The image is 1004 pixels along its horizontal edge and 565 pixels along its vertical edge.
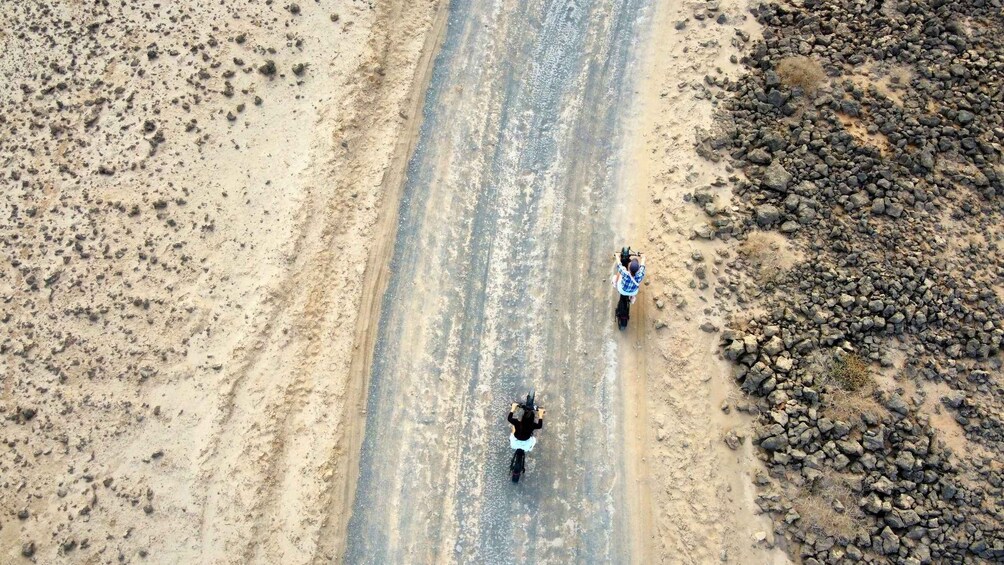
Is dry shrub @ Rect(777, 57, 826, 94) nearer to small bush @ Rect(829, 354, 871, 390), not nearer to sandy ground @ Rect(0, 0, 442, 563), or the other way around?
small bush @ Rect(829, 354, 871, 390)

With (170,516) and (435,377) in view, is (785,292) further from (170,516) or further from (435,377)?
(170,516)

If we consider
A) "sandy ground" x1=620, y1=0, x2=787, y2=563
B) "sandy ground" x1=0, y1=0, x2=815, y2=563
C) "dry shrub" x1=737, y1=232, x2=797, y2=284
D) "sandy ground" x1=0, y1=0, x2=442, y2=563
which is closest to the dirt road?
"sandy ground" x1=0, y1=0, x2=815, y2=563

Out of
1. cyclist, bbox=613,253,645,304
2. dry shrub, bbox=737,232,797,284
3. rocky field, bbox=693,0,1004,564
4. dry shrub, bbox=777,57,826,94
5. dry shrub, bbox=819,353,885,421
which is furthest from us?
dry shrub, bbox=777,57,826,94

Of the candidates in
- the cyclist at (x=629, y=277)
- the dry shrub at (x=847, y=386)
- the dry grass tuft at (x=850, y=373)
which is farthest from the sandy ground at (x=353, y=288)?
the dry grass tuft at (x=850, y=373)

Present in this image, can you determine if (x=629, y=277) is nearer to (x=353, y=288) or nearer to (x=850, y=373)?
(x=850, y=373)

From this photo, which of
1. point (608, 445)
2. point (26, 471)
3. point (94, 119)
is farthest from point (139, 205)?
point (608, 445)

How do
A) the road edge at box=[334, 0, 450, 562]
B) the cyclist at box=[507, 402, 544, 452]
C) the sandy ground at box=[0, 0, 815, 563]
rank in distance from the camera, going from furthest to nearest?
the road edge at box=[334, 0, 450, 562] < the sandy ground at box=[0, 0, 815, 563] < the cyclist at box=[507, 402, 544, 452]

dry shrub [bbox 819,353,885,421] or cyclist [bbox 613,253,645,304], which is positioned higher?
cyclist [bbox 613,253,645,304]

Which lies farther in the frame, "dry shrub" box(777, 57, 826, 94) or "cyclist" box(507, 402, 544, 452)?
"dry shrub" box(777, 57, 826, 94)
